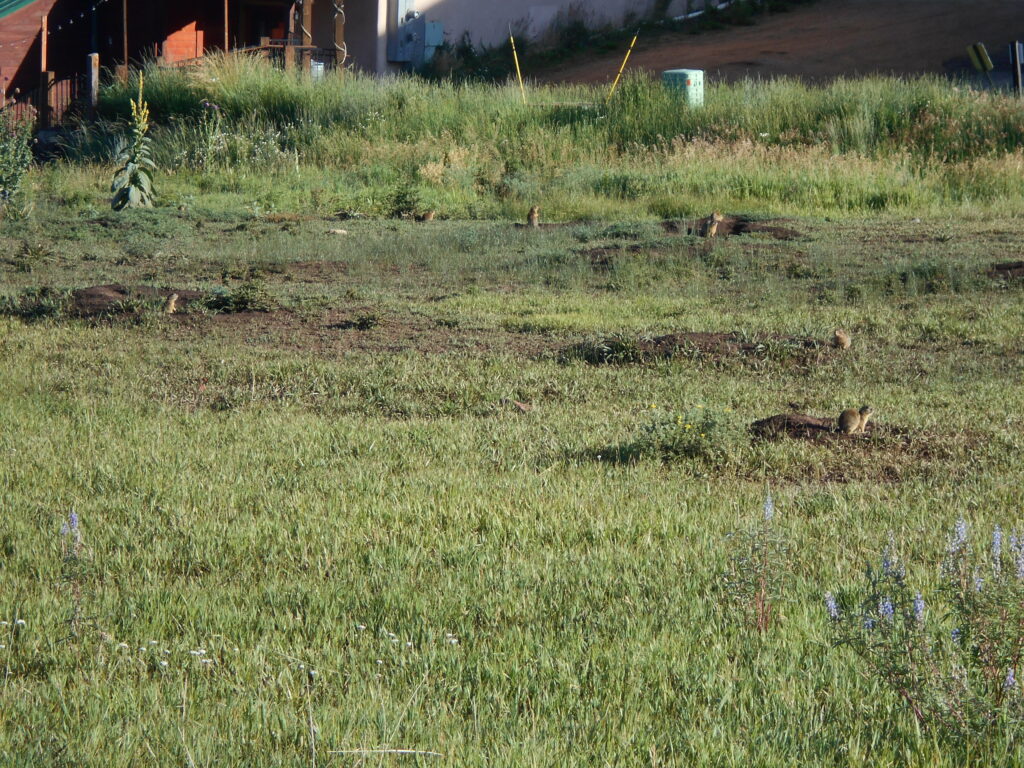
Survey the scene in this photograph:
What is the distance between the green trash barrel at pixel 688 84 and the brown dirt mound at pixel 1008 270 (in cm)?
950

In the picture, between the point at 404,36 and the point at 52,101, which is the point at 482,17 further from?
the point at 52,101

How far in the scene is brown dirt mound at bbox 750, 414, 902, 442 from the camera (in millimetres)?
5688

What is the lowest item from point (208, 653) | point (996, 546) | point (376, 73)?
point (208, 653)

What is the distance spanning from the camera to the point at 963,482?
500 cm

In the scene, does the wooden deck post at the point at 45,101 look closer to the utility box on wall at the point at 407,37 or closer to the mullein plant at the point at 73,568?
the utility box on wall at the point at 407,37

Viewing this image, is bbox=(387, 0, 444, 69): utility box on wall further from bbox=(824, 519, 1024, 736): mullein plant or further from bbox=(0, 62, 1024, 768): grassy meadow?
bbox=(824, 519, 1024, 736): mullein plant

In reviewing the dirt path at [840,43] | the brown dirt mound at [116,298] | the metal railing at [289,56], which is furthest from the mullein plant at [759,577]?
the dirt path at [840,43]

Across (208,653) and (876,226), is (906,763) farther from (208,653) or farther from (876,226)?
(876,226)

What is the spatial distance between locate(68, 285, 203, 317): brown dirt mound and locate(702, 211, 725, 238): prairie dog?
18.3ft

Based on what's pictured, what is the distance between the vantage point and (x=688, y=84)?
19.3 meters

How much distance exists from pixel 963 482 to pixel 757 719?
257cm

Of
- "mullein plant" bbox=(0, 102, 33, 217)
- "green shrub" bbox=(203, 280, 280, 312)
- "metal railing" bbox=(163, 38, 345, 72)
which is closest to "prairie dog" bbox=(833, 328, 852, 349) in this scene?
"green shrub" bbox=(203, 280, 280, 312)

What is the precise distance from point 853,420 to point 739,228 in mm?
7691

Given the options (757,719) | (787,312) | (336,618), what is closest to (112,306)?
(787,312)
